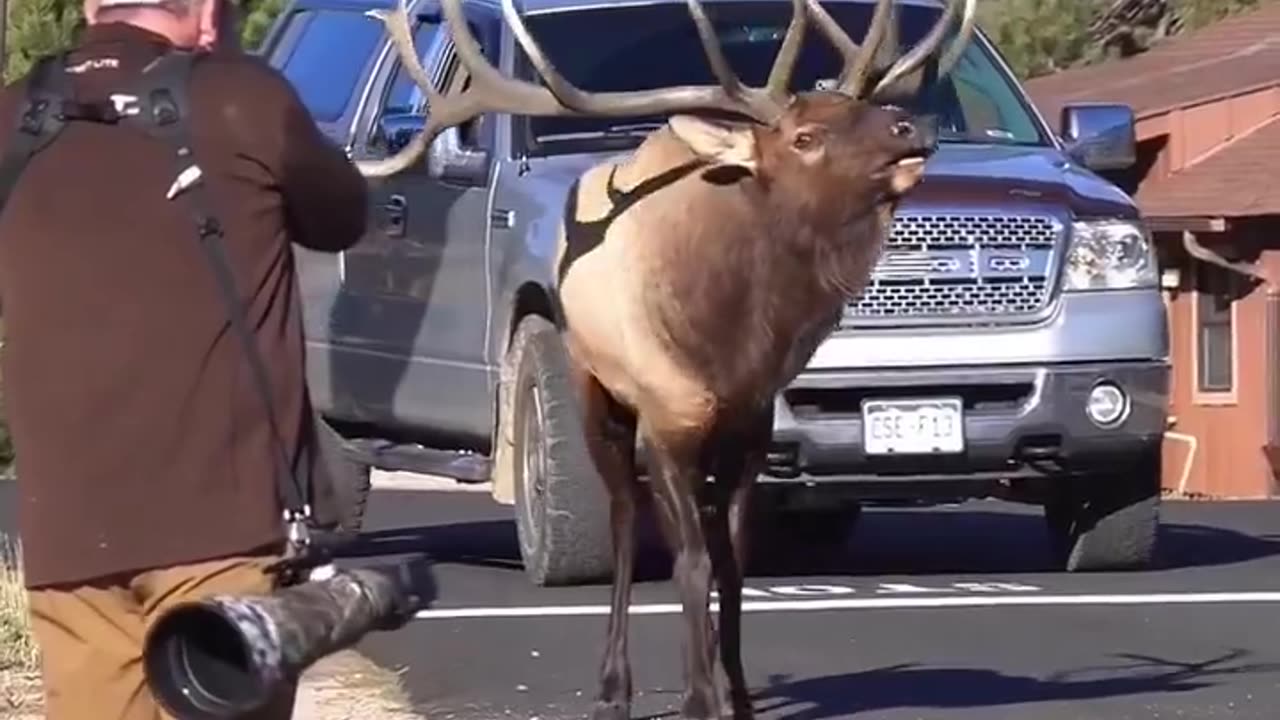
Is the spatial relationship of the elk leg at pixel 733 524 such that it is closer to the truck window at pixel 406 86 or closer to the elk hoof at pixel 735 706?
the elk hoof at pixel 735 706

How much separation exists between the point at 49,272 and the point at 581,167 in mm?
6639

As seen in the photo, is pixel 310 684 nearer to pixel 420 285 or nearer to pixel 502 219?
pixel 502 219

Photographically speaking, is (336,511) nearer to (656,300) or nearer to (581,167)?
(656,300)

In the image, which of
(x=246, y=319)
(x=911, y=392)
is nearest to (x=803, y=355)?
(x=911, y=392)

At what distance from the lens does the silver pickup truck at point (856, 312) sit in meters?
12.1

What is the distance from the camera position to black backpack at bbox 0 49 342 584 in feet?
18.6

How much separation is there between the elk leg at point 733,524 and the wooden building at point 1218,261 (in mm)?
19620

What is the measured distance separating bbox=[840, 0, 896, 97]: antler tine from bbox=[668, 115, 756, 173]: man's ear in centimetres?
69

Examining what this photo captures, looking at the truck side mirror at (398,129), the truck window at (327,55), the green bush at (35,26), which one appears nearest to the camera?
the truck side mirror at (398,129)

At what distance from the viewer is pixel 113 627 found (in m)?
5.73

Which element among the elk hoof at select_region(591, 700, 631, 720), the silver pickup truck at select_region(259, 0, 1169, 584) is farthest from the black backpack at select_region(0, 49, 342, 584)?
the silver pickup truck at select_region(259, 0, 1169, 584)

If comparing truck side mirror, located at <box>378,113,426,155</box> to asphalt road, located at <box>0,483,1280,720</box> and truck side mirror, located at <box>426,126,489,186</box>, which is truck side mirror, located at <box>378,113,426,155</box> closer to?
truck side mirror, located at <box>426,126,489,186</box>

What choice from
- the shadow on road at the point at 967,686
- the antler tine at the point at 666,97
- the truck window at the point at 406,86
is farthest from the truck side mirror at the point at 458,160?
the shadow on road at the point at 967,686

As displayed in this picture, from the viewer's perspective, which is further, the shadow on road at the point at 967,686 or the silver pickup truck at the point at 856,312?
the silver pickup truck at the point at 856,312
